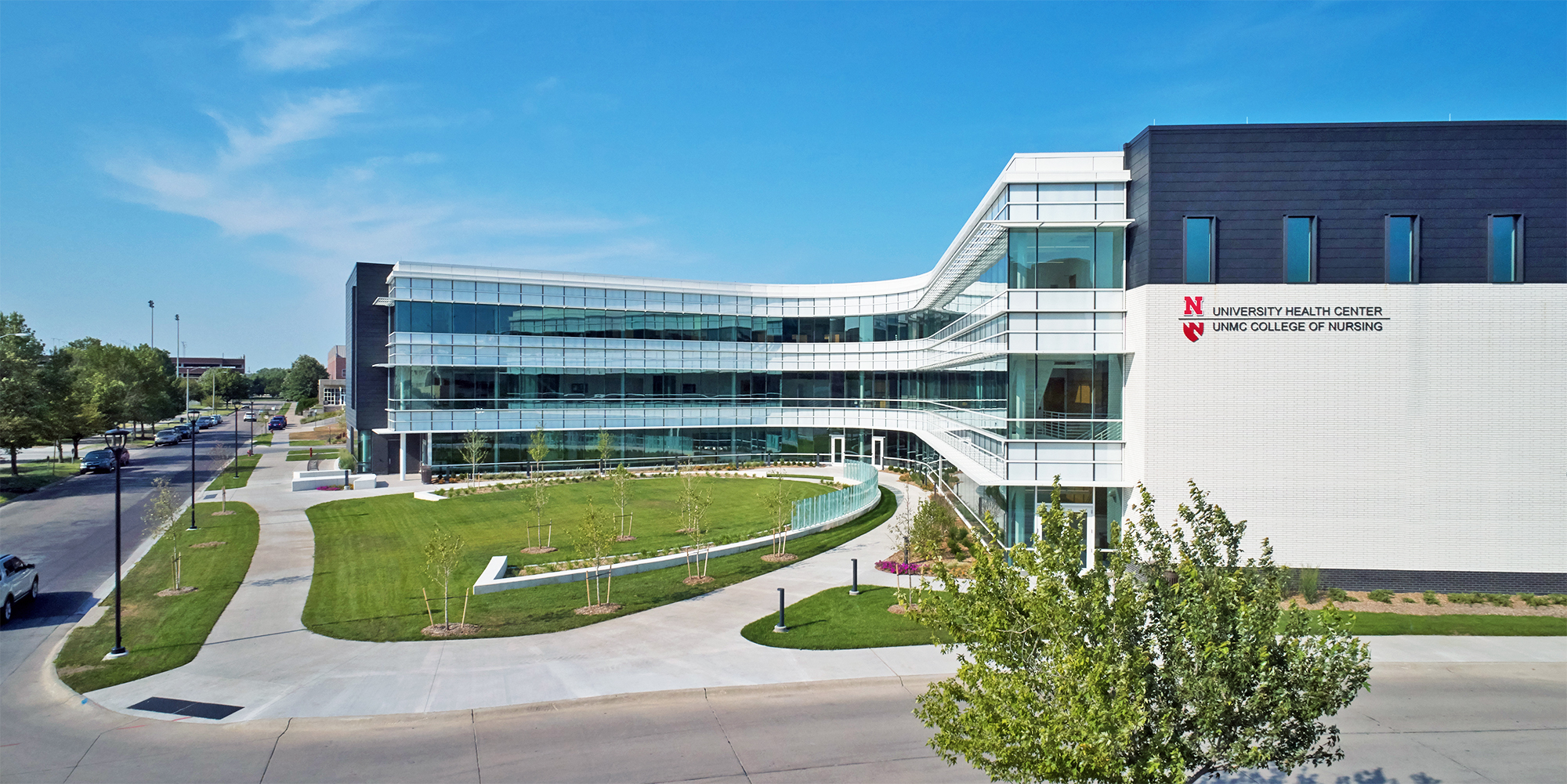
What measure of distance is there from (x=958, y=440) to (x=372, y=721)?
25.0 m

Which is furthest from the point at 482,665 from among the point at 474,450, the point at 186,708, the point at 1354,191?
the point at 474,450

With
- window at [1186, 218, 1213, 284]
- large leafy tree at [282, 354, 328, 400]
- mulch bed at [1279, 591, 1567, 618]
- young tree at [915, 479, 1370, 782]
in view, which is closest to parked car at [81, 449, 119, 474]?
window at [1186, 218, 1213, 284]

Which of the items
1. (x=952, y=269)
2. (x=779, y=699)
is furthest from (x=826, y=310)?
(x=779, y=699)

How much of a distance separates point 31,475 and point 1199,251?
213 ft

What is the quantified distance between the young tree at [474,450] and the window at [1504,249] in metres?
46.4

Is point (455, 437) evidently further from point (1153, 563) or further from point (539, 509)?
point (1153, 563)

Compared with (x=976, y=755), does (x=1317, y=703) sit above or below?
above

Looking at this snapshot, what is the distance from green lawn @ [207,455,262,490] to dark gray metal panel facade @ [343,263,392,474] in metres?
7.29

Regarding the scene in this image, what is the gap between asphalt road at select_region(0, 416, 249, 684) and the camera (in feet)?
69.7

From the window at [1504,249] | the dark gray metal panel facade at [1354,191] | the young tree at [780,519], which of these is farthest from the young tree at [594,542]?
the window at [1504,249]

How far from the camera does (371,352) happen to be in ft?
180

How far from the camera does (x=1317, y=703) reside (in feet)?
26.2

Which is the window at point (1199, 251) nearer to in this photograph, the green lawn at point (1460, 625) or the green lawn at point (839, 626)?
the green lawn at point (1460, 625)

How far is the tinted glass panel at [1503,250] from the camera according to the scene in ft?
77.2
